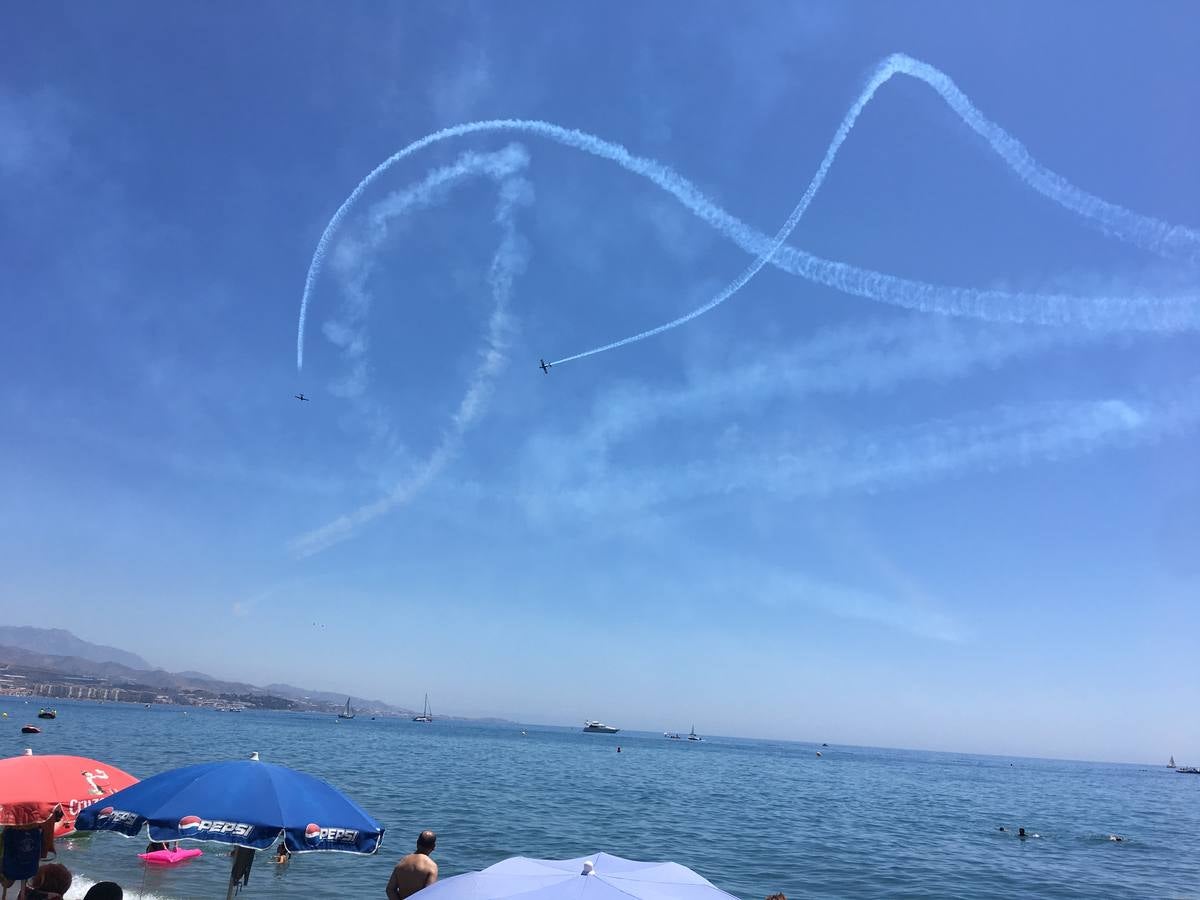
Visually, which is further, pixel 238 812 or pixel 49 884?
pixel 238 812

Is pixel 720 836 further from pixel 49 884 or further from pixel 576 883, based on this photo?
pixel 49 884

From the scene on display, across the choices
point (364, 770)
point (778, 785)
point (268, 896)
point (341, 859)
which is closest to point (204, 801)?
point (268, 896)

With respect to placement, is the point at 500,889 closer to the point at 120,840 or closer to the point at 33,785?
the point at 33,785

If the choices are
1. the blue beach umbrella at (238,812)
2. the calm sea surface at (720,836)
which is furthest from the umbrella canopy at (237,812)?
the calm sea surface at (720,836)

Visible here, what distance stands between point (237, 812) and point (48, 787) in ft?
12.4

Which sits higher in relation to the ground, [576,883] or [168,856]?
[576,883]

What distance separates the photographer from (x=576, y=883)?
7.87 m

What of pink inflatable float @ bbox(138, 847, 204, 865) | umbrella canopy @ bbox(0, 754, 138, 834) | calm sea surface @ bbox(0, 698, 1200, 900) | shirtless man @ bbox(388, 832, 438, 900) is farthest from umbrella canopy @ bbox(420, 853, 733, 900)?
pink inflatable float @ bbox(138, 847, 204, 865)

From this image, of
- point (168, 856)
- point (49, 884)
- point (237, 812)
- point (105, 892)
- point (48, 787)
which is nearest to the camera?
point (105, 892)

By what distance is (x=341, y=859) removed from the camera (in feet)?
84.6

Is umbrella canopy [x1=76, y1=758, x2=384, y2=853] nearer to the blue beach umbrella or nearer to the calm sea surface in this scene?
the blue beach umbrella

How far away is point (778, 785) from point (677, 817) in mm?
37716

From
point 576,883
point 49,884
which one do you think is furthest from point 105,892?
point 576,883

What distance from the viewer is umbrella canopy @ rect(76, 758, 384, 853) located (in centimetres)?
883
